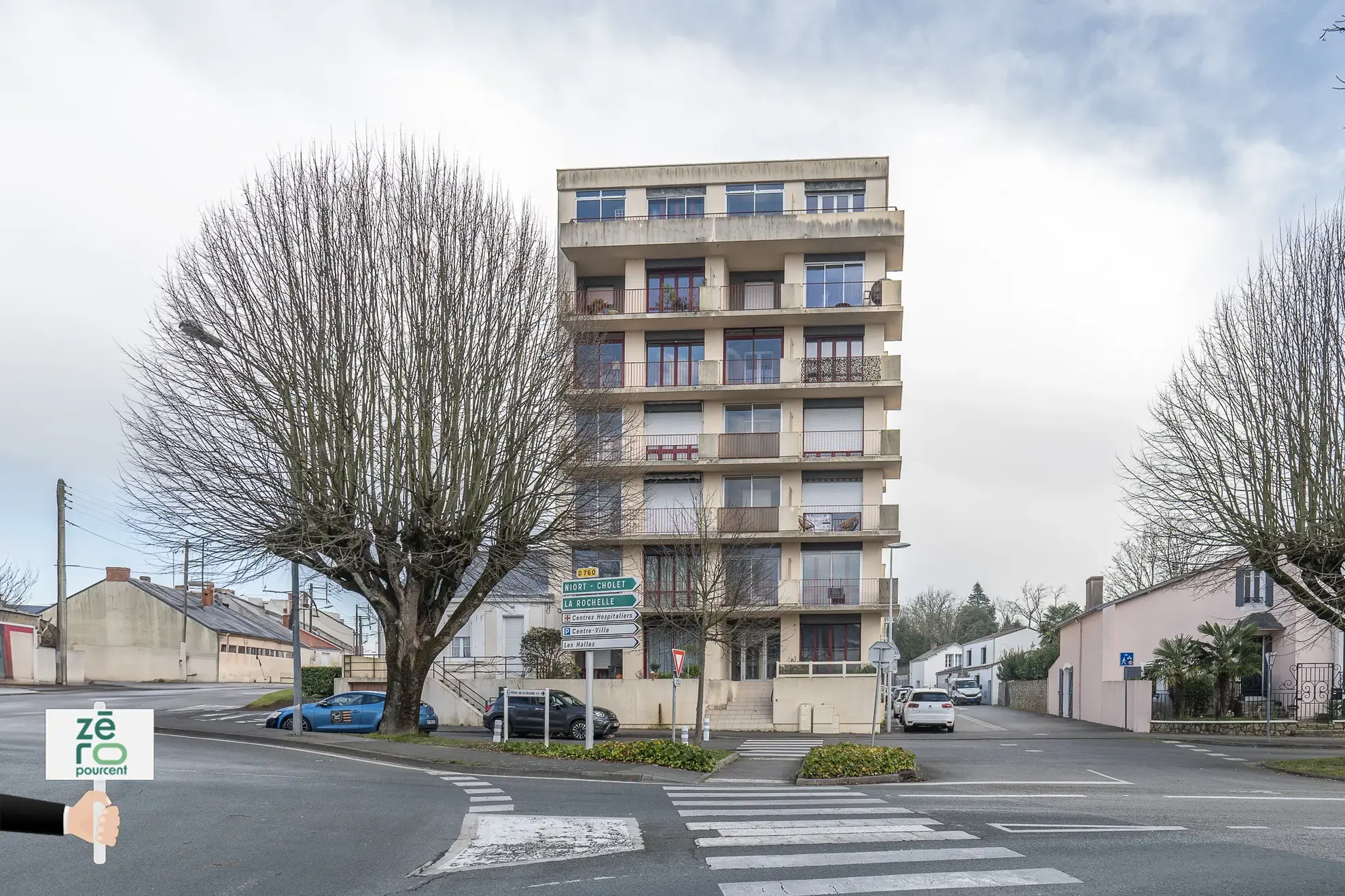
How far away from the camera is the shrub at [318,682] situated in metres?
45.9

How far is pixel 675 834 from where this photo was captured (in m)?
12.6

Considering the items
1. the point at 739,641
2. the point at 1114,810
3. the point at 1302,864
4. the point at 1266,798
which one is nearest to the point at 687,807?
the point at 1114,810

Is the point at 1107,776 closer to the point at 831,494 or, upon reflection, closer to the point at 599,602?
the point at 599,602

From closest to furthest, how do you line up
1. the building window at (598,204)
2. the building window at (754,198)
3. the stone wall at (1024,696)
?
the building window at (754,198) → the building window at (598,204) → the stone wall at (1024,696)

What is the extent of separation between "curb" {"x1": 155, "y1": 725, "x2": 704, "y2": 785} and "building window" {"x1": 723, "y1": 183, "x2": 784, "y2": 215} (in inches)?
1018

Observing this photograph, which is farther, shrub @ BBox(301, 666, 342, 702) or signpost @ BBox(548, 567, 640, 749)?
shrub @ BBox(301, 666, 342, 702)

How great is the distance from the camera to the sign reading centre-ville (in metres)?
24.0

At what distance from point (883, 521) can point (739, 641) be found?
7.16 metres

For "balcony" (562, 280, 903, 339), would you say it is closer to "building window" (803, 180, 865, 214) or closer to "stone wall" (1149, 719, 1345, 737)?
"building window" (803, 180, 865, 214)

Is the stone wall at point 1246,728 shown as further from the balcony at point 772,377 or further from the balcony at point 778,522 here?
the balcony at point 772,377

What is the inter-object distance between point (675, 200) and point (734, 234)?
3.59 meters

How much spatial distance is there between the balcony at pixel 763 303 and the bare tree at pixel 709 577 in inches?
292

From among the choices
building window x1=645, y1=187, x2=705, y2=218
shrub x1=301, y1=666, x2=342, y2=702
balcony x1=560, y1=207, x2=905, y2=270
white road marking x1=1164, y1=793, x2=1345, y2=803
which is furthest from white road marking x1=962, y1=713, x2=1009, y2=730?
shrub x1=301, y1=666, x2=342, y2=702

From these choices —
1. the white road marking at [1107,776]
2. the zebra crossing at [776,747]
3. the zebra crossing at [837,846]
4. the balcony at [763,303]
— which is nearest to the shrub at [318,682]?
the balcony at [763,303]
